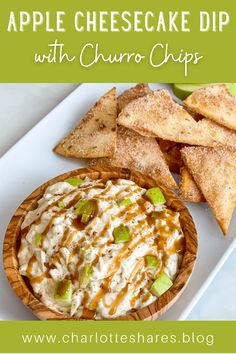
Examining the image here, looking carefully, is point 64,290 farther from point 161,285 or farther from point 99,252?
point 161,285

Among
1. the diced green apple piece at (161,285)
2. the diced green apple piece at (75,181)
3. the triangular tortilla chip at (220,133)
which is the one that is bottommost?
the diced green apple piece at (161,285)

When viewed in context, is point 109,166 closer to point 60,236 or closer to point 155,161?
point 155,161

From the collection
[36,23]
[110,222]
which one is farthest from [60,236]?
[36,23]

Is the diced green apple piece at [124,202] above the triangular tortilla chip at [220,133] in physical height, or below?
below

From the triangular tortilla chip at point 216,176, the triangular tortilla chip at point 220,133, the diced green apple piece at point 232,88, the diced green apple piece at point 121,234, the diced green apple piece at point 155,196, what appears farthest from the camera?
the diced green apple piece at point 232,88

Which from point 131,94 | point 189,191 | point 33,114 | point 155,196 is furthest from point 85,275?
point 33,114

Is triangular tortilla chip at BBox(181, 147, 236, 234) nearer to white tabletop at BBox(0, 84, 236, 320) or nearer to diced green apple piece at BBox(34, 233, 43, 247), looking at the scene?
white tabletop at BBox(0, 84, 236, 320)

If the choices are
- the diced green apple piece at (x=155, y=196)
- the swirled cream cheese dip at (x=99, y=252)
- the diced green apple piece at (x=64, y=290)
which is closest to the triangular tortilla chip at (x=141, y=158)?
the diced green apple piece at (x=155, y=196)

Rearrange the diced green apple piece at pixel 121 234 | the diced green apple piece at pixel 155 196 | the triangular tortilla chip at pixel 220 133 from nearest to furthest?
the diced green apple piece at pixel 121 234 → the diced green apple piece at pixel 155 196 → the triangular tortilla chip at pixel 220 133

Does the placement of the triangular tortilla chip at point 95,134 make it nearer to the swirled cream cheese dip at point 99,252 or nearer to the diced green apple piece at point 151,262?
the swirled cream cheese dip at point 99,252
